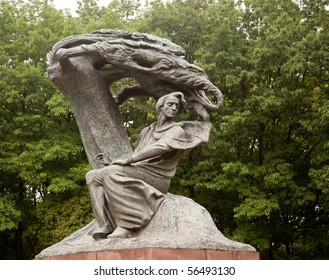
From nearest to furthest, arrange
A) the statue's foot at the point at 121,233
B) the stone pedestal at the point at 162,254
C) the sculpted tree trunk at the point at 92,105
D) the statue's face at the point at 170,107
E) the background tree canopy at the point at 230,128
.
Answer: the stone pedestal at the point at 162,254, the statue's foot at the point at 121,233, the statue's face at the point at 170,107, the sculpted tree trunk at the point at 92,105, the background tree canopy at the point at 230,128

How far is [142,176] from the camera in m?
7.08

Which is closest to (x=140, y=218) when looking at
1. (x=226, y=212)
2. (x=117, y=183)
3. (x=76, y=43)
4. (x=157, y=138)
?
(x=117, y=183)

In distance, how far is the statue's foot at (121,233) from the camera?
669cm

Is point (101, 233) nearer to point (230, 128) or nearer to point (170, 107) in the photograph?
point (170, 107)

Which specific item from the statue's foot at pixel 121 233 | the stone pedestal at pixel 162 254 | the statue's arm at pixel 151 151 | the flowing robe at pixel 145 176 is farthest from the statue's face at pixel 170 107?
the stone pedestal at pixel 162 254

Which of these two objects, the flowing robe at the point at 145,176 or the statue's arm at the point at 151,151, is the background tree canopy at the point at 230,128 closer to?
the flowing robe at the point at 145,176

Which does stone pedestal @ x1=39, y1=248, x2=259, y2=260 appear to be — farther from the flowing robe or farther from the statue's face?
the statue's face

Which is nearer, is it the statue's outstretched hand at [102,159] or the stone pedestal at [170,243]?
the stone pedestal at [170,243]

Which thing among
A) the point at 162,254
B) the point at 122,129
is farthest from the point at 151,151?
the point at 162,254

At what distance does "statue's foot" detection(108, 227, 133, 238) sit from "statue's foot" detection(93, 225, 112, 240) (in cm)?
20

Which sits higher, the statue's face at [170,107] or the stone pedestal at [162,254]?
the statue's face at [170,107]

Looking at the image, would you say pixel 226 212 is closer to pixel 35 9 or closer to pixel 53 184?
pixel 53 184

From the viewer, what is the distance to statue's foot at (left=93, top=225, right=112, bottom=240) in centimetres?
694

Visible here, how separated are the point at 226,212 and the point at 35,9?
1019 centimetres
